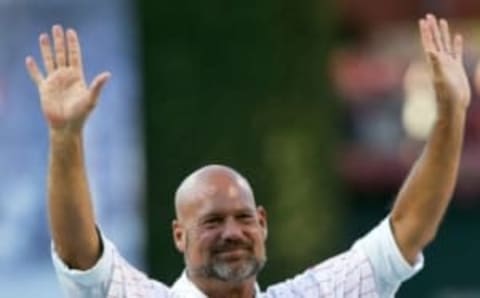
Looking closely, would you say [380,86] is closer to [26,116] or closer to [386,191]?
[386,191]

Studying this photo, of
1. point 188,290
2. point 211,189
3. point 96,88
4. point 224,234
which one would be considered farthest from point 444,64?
point 96,88

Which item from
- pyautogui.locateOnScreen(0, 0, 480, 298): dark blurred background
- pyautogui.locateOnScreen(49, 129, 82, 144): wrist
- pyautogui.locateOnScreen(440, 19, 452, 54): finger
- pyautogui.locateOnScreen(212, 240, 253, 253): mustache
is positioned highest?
pyautogui.locateOnScreen(49, 129, 82, 144): wrist

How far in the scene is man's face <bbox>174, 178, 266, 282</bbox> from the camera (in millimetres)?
9391

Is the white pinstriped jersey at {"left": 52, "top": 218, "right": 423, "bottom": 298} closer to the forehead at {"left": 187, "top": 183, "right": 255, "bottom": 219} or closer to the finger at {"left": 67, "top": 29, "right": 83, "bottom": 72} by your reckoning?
the forehead at {"left": 187, "top": 183, "right": 255, "bottom": 219}

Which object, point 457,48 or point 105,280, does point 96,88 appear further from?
point 457,48

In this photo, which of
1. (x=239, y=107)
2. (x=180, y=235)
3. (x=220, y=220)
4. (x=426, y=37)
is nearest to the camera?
(x=220, y=220)

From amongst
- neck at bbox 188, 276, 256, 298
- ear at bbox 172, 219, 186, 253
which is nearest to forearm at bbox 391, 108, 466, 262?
neck at bbox 188, 276, 256, 298

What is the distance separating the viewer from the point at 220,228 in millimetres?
9477

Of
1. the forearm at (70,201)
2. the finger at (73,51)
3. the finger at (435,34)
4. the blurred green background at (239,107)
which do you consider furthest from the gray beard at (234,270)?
the blurred green background at (239,107)

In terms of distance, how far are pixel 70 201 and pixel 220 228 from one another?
527mm

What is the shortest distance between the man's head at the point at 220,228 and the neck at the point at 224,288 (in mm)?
19

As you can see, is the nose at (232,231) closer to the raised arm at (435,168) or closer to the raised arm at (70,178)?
the raised arm at (70,178)

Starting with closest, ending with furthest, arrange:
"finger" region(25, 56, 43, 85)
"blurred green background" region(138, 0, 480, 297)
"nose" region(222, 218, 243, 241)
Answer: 1. "finger" region(25, 56, 43, 85)
2. "nose" region(222, 218, 243, 241)
3. "blurred green background" region(138, 0, 480, 297)

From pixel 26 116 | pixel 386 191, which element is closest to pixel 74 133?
pixel 26 116
